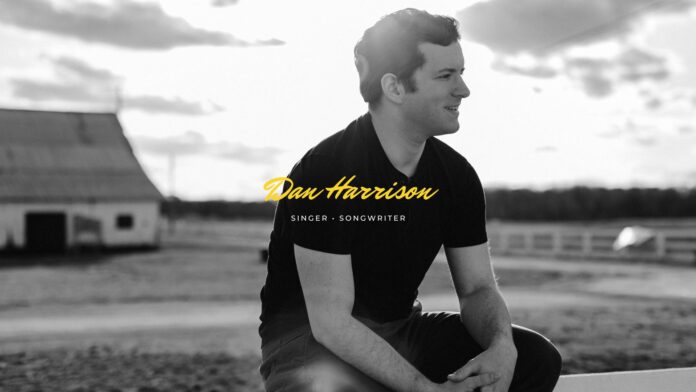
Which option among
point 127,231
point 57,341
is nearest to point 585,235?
point 127,231

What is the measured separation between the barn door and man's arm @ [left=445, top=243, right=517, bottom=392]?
20.5m

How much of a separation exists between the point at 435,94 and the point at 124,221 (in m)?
21.1

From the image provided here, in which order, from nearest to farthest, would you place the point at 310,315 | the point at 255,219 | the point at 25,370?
the point at 310,315 → the point at 25,370 → the point at 255,219

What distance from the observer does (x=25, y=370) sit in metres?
4.54

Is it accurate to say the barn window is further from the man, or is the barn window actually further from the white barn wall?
the man

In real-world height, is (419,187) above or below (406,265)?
above

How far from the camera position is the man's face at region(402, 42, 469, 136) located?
181 cm

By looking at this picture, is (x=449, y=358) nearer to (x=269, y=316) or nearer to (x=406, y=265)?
(x=406, y=265)

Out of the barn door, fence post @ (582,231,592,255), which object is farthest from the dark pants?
the barn door

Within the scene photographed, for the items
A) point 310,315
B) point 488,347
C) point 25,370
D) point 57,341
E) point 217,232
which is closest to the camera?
point 310,315

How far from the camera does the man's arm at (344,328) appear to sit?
1604mm

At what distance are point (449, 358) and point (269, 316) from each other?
1.64 feet

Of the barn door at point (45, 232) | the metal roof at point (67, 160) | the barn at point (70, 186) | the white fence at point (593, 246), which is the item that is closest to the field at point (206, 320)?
the white fence at point (593, 246)

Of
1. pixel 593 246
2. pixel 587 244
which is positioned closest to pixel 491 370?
pixel 587 244
